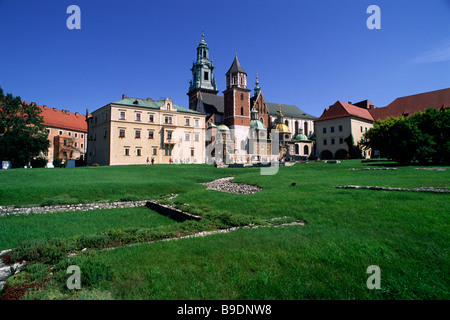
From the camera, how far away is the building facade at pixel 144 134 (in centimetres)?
4931

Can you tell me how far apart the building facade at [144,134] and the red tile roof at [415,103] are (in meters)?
49.1

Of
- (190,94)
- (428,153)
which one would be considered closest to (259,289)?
(428,153)

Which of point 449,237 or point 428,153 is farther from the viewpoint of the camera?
point 428,153

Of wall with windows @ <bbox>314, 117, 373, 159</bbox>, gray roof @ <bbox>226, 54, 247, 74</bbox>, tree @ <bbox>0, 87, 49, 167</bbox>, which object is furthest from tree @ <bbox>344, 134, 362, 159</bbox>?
tree @ <bbox>0, 87, 49, 167</bbox>

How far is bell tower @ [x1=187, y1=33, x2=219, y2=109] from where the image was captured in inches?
3248

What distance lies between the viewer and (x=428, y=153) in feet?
96.5

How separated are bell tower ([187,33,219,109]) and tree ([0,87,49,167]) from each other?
43.4 metres

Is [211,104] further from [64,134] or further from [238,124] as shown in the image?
[64,134]

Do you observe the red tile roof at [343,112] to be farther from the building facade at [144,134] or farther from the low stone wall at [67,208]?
the low stone wall at [67,208]

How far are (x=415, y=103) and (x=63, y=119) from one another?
94.7 meters

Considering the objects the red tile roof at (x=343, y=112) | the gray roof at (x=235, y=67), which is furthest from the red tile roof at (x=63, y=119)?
the red tile roof at (x=343, y=112)

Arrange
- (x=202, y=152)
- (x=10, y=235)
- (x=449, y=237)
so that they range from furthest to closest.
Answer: (x=202, y=152) < (x=10, y=235) < (x=449, y=237)

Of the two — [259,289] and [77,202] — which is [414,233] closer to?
[259,289]
